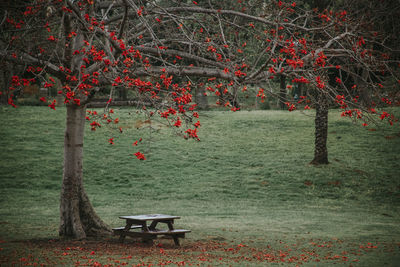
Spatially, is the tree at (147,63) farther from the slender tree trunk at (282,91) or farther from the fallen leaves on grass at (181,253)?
the fallen leaves on grass at (181,253)

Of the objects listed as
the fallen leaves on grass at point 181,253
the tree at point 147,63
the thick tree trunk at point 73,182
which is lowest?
the fallen leaves on grass at point 181,253

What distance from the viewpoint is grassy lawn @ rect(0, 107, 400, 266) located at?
30.7 ft

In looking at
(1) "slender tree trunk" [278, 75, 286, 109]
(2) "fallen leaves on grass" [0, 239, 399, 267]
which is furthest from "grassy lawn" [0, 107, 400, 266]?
(1) "slender tree trunk" [278, 75, 286, 109]

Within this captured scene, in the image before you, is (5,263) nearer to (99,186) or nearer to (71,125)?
(71,125)

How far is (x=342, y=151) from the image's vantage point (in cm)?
2388

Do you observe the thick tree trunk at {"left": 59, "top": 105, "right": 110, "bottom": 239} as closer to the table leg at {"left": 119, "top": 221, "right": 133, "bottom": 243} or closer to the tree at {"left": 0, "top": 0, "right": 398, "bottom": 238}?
the tree at {"left": 0, "top": 0, "right": 398, "bottom": 238}

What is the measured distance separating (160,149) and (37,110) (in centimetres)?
1145

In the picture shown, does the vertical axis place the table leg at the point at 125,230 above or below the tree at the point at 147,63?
below

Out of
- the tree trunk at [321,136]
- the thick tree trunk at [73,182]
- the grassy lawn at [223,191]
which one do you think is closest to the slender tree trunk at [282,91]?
the grassy lawn at [223,191]

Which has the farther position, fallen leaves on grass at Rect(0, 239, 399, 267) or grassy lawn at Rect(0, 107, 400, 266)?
grassy lawn at Rect(0, 107, 400, 266)

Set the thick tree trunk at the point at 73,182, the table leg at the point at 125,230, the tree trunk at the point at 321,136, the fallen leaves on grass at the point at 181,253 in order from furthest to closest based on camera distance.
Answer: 1. the tree trunk at the point at 321,136
2. the thick tree trunk at the point at 73,182
3. the table leg at the point at 125,230
4. the fallen leaves on grass at the point at 181,253

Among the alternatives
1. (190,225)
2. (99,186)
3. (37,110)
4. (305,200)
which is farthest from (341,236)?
(37,110)

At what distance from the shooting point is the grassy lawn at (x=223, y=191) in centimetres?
Result: 934

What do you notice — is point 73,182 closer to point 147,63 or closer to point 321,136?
point 147,63
